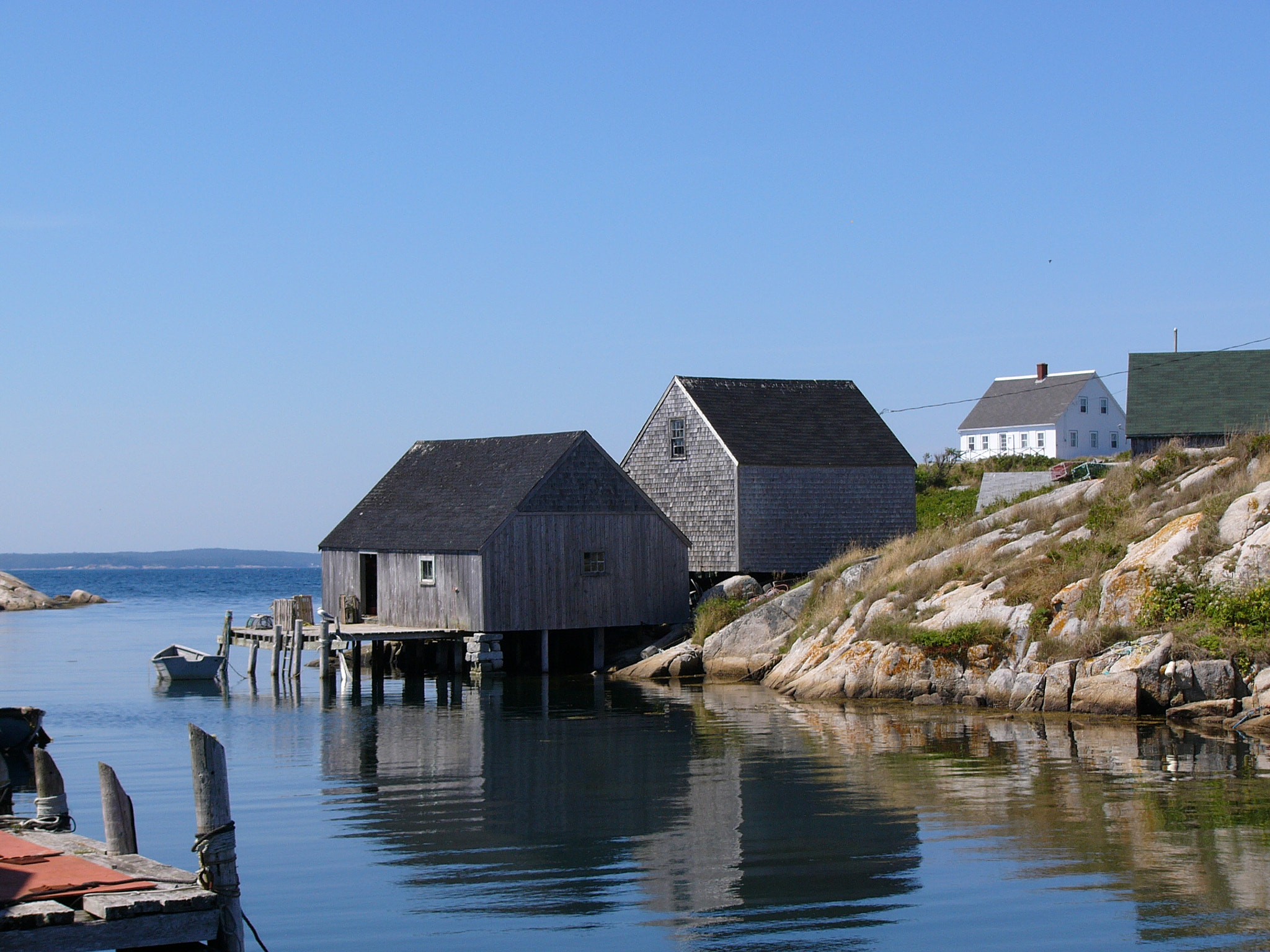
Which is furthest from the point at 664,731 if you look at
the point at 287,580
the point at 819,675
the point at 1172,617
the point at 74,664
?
the point at 287,580

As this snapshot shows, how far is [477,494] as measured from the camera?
4072 cm

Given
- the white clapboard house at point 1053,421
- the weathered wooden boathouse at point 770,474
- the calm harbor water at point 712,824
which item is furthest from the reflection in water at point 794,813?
the white clapboard house at point 1053,421

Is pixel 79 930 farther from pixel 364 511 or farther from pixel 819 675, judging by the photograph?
pixel 364 511

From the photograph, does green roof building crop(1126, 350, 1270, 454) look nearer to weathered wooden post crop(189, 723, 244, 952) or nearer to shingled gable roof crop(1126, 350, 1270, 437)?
shingled gable roof crop(1126, 350, 1270, 437)

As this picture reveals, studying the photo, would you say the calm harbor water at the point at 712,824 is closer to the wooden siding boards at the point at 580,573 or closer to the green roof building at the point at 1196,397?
the wooden siding boards at the point at 580,573

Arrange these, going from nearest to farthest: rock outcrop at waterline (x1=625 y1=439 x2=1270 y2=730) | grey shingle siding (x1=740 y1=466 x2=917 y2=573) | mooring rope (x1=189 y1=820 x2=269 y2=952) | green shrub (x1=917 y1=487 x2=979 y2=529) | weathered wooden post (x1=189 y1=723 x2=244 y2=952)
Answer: weathered wooden post (x1=189 y1=723 x2=244 y2=952)
mooring rope (x1=189 y1=820 x2=269 y2=952)
rock outcrop at waterline (x1=625 y1=439 x2=1270 y2=730)
grey shingle siding (x1=740 y1=466 x2=917 y2=573)
green shrub (x1=917 y1=487 x2=979 y2=529)

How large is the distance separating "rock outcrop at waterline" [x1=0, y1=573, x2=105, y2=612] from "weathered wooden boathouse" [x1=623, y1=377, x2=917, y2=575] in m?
58.0

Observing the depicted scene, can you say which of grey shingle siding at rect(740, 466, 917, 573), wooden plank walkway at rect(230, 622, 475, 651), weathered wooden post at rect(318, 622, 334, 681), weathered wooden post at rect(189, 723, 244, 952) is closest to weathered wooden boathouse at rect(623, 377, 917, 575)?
grey shingle siding at rect(740, 466, 917, 573)

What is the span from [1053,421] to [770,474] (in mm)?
40143

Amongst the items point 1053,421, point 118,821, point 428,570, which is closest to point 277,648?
point 428,570

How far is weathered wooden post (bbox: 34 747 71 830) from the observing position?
12.9m

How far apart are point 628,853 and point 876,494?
30558mm

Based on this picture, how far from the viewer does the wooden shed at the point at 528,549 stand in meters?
38.7

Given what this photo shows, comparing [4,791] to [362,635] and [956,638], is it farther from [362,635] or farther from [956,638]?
[362,635]
